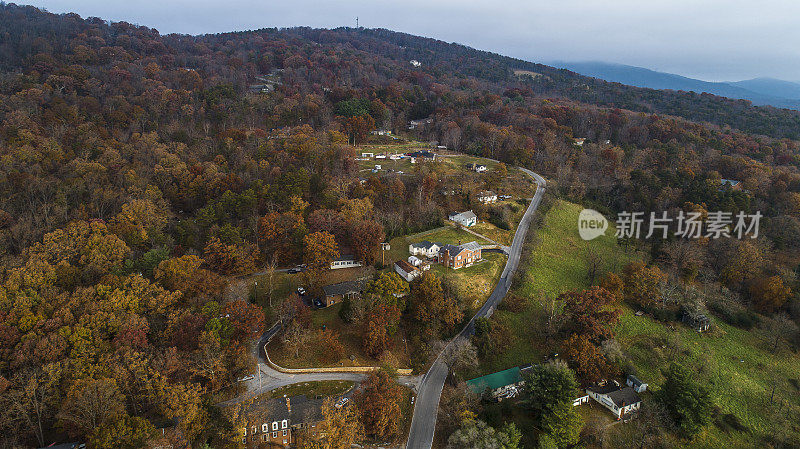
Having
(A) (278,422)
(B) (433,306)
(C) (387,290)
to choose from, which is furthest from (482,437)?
(C) (387,290)

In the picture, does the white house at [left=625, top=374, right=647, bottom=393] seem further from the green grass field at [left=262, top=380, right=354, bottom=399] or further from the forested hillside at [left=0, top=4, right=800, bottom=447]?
the green grass field at [left=262, top=380, right=354, bottom=399]

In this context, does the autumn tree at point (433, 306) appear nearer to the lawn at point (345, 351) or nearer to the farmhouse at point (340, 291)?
the lawn at point (345, 351)

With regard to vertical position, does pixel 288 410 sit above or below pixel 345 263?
below

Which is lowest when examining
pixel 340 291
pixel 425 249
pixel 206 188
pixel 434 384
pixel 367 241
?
pixel 434 384

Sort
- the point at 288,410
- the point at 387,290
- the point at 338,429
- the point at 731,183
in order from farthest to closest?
the point at 731,183 → the point at 387,290 → the point at 288,410 → the point at 338,429

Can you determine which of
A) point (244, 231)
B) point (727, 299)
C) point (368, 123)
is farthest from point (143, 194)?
point (727, 299)

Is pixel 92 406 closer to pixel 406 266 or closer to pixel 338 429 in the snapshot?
pixel 338 429

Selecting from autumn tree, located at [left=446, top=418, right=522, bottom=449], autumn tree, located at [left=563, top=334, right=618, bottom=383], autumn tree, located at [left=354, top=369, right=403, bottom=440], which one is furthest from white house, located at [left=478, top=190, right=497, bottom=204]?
autumn tree, located at [left=446, top=418, right=522, bottom=449]
